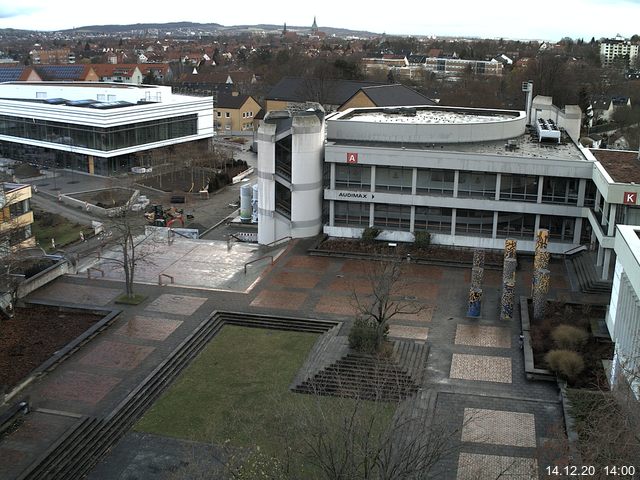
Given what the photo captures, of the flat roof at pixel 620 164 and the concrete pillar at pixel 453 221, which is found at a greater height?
the flat roof at pixel 620 164

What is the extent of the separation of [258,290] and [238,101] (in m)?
62.9

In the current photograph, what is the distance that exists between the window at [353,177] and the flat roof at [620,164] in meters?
12.8

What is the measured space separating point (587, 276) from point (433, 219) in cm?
972

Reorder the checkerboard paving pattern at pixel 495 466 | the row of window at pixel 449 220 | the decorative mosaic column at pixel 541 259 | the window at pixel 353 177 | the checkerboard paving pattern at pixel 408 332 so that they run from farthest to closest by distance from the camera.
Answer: the window at pixel 353 177, the row of window at pixel 449 220, the decorative mosaic column at pixel 541 259, the checkerboard paving pattern at pixel 408 332, the checkerboard paving pattern at pixel 495 466

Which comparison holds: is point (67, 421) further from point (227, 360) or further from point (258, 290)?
point (258, 290)

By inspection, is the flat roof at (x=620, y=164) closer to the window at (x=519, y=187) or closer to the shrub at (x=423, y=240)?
the window at (x=519, y=187)

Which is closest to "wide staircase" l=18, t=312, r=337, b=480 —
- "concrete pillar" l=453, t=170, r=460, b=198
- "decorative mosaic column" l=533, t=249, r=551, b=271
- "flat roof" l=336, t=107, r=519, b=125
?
"decorative mosaic column" l=533, t=249, r=551, b=271


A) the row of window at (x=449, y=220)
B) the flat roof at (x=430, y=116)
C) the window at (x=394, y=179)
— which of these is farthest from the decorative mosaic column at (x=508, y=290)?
the flat roof at (x=430, y=116)

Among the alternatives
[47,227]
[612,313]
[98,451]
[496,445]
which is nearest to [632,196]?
[612,313]

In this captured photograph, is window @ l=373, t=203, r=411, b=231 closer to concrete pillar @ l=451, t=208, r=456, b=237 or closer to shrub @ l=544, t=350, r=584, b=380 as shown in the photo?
concrete pillar @ l=451, t=208, r=456, b=237

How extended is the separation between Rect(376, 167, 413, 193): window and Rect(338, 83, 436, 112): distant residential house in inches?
1517

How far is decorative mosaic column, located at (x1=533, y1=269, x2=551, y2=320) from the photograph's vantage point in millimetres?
32094

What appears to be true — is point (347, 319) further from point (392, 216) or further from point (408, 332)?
point (392, 216)

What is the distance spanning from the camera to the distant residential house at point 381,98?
81.7 meters
